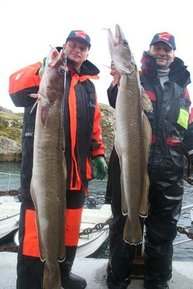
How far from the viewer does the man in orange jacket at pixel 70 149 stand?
12.5ft

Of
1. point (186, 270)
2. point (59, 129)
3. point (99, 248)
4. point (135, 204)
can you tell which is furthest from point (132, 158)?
point (99, 248)

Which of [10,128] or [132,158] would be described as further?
[10,128]

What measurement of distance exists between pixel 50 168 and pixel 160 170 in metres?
1.39

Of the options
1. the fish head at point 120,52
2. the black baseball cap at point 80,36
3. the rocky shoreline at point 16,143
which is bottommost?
the rocky shoreline at point 16,143

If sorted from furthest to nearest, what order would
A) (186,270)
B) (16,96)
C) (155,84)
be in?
(186,270), (155,84), (16,96)

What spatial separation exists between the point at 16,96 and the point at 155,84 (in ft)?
4.90

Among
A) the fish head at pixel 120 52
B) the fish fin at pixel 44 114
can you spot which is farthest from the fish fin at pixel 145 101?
the fish fin at pixel 44 114

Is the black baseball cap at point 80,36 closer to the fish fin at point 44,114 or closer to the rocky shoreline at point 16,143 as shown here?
the fish fin at point 44,114

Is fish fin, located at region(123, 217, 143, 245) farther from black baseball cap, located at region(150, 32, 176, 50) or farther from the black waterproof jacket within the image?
black baseball cap, located at region(150, 32, 176, 50)

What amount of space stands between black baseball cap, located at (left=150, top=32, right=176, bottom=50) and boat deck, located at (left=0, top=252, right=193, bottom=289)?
8.80 feet

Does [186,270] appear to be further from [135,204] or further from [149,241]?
[135,204]

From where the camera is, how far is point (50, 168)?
10.6 ft

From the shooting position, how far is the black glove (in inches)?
176

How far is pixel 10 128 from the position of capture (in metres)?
56.6
